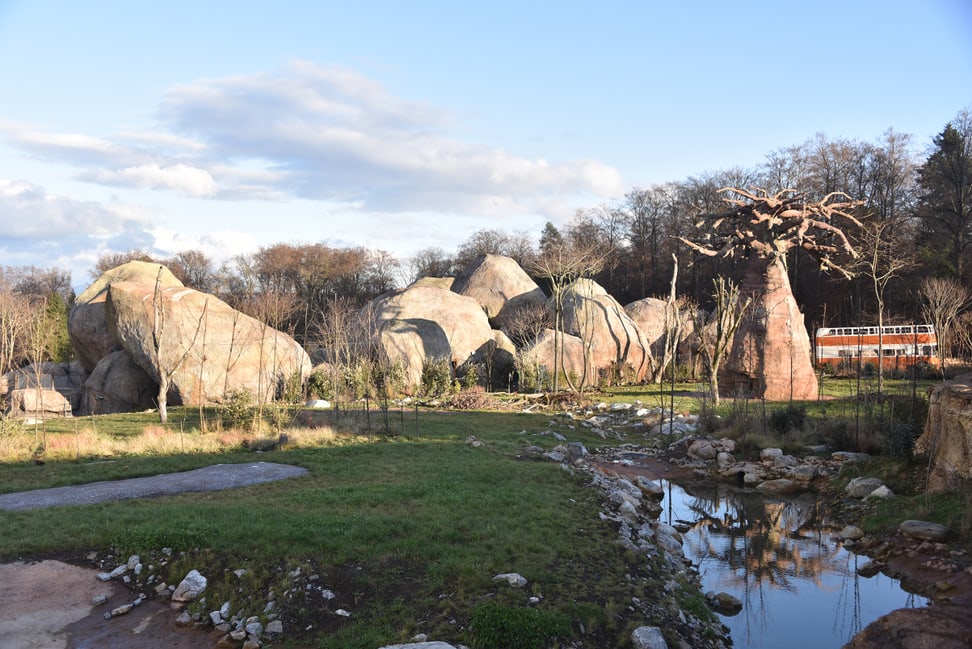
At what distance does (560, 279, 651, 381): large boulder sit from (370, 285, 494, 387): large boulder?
170 inches

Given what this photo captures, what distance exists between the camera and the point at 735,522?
1301 cm

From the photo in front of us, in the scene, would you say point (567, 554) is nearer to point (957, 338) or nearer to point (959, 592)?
point (959, 592)

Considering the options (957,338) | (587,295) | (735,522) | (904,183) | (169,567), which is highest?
(904,183)

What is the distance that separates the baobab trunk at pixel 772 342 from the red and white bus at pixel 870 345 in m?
7.47

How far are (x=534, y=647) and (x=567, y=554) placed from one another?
2254 millimetres

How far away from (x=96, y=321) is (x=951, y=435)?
33700 millimetres

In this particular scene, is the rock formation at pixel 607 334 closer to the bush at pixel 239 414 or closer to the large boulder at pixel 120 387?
the bush at pixel 239 414

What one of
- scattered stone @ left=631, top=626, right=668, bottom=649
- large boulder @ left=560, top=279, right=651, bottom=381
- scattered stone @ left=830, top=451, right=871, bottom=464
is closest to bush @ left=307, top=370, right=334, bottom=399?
large boulder @ left=560, top=279, right=651, bottom=381

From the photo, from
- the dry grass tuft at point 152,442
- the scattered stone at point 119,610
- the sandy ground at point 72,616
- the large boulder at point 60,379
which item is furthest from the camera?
the large boulder at point 60,379

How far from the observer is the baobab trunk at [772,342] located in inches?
933

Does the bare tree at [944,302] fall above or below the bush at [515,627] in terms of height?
above

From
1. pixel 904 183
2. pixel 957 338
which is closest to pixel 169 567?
pixel 957 338

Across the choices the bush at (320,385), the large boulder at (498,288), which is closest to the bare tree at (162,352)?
the bush at (320,385)

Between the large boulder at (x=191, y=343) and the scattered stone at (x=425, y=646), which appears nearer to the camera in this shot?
the scattered stone at (x=425, y=646)
